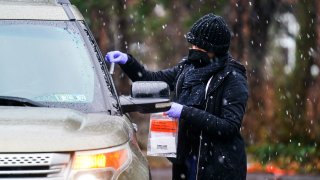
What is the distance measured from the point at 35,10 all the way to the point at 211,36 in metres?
1.21

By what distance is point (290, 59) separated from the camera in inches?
679

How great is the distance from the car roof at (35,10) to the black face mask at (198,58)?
0.83 meters

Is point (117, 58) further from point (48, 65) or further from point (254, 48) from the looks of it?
point (254, 48)

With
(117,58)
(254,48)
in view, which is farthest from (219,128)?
(254,48)

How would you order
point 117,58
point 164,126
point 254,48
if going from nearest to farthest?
point 164,126, point 117,58, point 254,48

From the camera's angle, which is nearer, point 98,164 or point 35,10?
point 98,164

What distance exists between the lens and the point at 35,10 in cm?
592

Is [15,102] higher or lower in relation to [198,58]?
lower

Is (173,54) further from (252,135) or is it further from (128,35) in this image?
(252,135)

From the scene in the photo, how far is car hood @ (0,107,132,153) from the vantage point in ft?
14.3

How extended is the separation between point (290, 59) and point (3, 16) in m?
12.0

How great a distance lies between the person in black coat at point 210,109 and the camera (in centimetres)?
607

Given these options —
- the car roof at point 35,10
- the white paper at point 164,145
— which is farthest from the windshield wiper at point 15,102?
the white paper at point 164,145

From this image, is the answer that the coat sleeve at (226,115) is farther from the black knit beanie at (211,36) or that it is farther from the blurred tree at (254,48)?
the blurred tree at (254,48)
